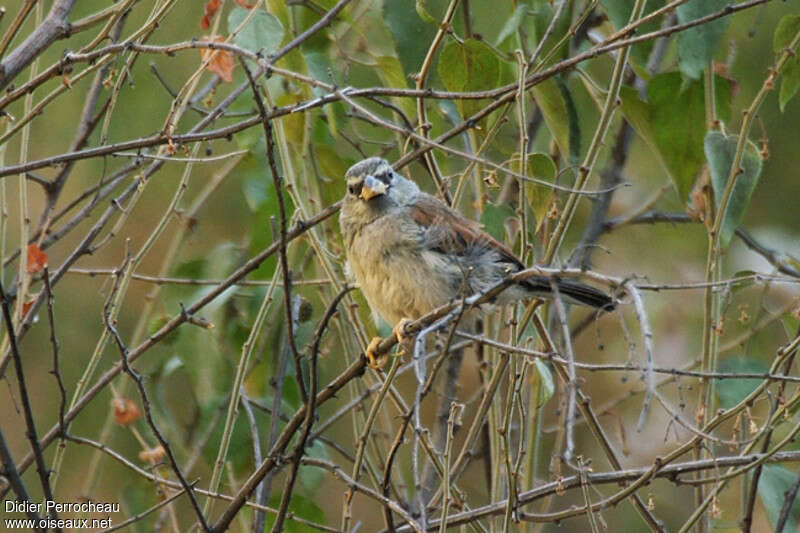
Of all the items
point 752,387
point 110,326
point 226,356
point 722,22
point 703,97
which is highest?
point 722,22

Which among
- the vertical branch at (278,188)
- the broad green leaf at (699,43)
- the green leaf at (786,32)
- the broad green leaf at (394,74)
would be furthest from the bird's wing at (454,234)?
the vertical branch at (278,188)

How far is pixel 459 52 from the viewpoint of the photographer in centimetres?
356

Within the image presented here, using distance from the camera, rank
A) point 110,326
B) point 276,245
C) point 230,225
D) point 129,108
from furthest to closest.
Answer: point 230,225 < point 129,108 < point 276,245 < point 110,326

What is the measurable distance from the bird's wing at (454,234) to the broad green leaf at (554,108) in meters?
0.46

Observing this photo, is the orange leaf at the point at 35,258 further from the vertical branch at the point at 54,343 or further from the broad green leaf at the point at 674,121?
the broad green leaf at the point at 674,121

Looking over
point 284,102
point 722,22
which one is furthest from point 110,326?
point 722,22

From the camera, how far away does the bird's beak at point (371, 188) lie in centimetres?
392

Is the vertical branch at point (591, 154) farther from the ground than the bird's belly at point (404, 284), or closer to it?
farther from the ground

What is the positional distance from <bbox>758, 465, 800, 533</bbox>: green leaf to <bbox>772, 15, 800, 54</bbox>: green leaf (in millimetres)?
1365

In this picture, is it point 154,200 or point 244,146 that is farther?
point 154,200

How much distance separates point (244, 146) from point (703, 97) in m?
1.66

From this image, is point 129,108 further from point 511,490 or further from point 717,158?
point 511,490

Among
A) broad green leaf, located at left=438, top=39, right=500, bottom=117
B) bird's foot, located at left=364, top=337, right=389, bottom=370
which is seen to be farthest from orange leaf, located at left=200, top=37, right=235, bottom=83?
bird's foot, located at left=364, top=337, right=389, bottom=370

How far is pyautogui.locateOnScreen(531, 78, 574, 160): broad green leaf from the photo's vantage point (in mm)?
3680
